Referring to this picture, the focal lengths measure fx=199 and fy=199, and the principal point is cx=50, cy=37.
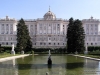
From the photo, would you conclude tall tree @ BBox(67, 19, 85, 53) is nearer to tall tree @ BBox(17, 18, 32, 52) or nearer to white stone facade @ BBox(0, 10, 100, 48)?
tall tree @ BBox(17, 18, 32, 52)

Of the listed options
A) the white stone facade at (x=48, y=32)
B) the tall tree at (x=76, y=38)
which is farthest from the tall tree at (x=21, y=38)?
the white stone facade at (x=48, y=32)

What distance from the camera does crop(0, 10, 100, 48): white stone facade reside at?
82438 mm

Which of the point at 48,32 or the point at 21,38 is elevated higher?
the point at 48,32

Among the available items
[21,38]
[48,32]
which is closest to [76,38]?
[21,38]

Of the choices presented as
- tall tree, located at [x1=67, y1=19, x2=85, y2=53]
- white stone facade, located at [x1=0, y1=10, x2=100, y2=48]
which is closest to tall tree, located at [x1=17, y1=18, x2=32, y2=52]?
tall tree, located at [x1=67, y1=19, x2=85, y2=53]

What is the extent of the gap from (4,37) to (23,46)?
1483 inches

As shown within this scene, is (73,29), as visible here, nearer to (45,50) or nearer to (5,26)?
(45,50)

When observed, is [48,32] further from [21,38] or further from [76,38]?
[76,38]

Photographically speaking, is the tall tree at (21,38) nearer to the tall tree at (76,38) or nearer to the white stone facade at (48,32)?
the tall tree at (76,38)

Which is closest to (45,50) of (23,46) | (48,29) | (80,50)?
(23,46)

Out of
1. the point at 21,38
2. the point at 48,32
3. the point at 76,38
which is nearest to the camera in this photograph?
the point at 76,38

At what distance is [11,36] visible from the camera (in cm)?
8500

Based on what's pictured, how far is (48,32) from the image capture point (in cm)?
8512

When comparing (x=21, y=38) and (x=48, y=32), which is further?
(x=48, y=32)
